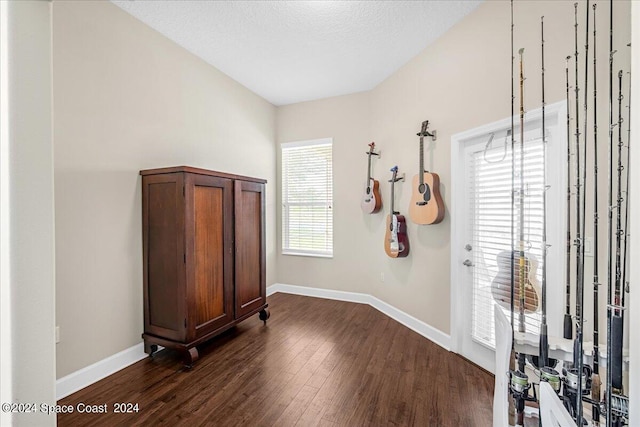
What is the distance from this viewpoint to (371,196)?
354 centimetres

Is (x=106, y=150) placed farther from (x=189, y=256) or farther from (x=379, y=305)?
(x=379, y=305)

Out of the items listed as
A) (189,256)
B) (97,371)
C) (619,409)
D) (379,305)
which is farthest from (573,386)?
(97,371)

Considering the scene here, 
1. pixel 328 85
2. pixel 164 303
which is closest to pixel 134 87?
pixel 164 303

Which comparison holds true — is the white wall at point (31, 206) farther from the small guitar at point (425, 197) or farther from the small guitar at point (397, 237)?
the small guitar at point (397, 237)

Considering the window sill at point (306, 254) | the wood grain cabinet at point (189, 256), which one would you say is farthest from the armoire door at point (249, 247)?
the window sill at point (306, 254)

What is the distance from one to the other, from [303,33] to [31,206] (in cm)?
240

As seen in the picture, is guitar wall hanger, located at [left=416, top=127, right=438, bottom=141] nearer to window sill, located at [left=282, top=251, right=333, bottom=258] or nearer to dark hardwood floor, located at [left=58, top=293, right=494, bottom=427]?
dark hardwood floor, located at [left=58, top=293, right=494, bottom=427]

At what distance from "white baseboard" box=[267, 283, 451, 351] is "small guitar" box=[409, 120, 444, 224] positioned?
41.9 inches

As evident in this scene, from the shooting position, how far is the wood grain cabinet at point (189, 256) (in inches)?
88.1

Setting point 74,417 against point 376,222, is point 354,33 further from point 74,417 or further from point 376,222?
point 74,417

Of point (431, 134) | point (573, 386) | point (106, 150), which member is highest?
point (431, 134)

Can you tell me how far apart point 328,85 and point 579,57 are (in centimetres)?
256

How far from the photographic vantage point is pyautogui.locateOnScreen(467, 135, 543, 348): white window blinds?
6.29ft

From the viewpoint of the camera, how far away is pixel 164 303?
2.33 m
